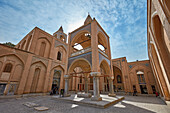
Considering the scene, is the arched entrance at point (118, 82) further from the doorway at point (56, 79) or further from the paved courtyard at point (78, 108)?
the doorway at point (56, 79)

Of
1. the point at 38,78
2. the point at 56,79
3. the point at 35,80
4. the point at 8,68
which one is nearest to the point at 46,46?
the point at 38,78

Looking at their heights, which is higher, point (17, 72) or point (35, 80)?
point (17, 72)

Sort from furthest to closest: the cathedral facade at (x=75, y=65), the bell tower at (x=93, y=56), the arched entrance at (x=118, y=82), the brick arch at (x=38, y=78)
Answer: the arched entrance at (x=118, y=82) < the brick arch at (x=38, y=78) < the cathedral facade at (x=75, y=65) < the bell tower at (x=93, y=56)

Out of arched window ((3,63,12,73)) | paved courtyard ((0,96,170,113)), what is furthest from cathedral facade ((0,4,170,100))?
paved courtyard ((0,96,170,113))

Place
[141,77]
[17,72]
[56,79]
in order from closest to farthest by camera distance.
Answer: [17,72], [56,79], [141,77]

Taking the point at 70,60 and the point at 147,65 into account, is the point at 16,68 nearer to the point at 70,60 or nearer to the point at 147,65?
the point at 70,60

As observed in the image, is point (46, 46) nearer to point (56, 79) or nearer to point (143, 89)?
point (56, 79)

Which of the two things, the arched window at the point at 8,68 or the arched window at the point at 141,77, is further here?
the arched window at the point at 141,77

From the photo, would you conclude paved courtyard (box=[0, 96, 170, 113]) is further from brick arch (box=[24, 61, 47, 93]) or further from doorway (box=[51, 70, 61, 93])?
doorway (box=[51, 70, 61, 93])

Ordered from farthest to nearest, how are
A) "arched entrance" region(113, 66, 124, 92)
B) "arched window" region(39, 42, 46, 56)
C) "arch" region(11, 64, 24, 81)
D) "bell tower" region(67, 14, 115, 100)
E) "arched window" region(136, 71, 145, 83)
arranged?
"arched entrance" region(113, 66, 124, 92), "arched window" region(136, 71, 145, 83), "arched window" region(39, 42, 46, 56), "arch" region(11, 64, 24, 81), "bell tower" region(67, 14, 115, 100)

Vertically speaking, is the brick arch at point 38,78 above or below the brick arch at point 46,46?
below

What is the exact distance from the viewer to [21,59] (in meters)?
11.8

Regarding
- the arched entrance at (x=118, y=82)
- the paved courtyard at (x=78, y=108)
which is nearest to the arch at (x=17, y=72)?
the paved courtyard at (x=78, y=108)

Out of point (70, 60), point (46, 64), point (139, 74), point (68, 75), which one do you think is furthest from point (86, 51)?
point (139, 74)
